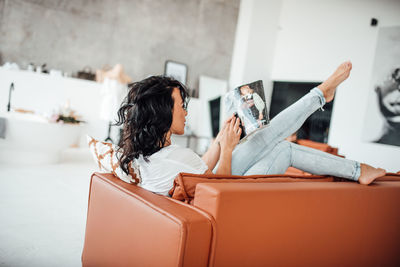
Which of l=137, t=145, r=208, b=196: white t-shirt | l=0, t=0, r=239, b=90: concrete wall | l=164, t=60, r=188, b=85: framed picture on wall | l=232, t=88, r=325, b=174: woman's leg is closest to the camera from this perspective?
l=137, t=145, r=208, b=196: white t-shirt

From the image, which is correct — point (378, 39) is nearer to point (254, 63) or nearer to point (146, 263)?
point (254, 63)

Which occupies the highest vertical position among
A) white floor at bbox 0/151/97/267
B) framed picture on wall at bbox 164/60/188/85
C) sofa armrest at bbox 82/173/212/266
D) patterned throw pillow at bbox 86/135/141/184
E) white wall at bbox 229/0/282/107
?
white wall at bbox 229/0/282/107

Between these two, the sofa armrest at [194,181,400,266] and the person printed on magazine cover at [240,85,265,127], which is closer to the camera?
Result: the sofa armrest at [194,181,400,266]

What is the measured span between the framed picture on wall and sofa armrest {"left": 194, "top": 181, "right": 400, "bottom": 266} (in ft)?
A: 18.5

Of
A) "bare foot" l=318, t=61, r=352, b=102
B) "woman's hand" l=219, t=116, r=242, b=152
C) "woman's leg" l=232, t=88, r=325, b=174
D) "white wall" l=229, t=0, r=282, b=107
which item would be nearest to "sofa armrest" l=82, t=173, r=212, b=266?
"woman's hand" l=219, t=116, r=242, b=152

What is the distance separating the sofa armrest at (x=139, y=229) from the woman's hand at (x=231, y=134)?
543mm

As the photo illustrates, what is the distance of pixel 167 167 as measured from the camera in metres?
1.22

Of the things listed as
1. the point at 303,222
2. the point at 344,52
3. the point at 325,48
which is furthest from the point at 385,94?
the point at 303,222

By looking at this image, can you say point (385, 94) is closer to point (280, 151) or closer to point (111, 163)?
point (280, 151)

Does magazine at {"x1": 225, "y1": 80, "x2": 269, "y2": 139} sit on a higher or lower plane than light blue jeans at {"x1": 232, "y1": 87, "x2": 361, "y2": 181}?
higher

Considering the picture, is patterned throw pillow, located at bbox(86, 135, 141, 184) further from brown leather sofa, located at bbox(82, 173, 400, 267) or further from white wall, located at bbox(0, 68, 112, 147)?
white wall, located at bbox(0, 68, 112, 147)

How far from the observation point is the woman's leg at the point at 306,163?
5.03 feet

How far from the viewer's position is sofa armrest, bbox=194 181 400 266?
3.14 feet

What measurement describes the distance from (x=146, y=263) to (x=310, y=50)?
6.21 m
